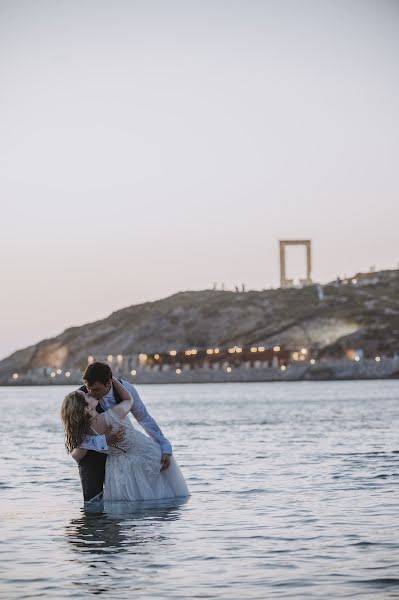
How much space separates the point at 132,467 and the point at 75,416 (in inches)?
48.7

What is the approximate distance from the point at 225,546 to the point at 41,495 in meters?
6.86

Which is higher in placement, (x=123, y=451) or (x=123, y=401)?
(x=123, y=401)

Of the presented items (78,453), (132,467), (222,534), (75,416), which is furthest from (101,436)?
(222,534)

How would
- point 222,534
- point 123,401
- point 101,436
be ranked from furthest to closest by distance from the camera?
point 101,436
point 123,401
point 222,534

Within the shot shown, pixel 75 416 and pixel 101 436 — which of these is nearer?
pixel 75 416

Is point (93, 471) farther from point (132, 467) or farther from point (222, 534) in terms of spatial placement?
point (222, 534)

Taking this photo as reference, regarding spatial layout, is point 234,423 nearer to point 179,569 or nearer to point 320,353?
point 179,569

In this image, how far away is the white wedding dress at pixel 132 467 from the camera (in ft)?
51.6

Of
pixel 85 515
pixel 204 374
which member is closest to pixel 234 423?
pixel 85 515

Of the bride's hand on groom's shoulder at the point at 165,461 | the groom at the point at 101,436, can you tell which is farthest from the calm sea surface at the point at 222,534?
the bride's hand on groom's shoulder at the point at 165,461

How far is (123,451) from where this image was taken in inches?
623

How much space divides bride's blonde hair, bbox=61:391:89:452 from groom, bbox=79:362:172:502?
7.5 inches

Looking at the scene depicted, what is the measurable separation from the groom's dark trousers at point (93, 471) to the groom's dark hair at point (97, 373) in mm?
539

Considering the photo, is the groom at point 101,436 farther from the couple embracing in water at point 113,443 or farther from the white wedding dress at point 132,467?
the white wedding dress at point 132,467
